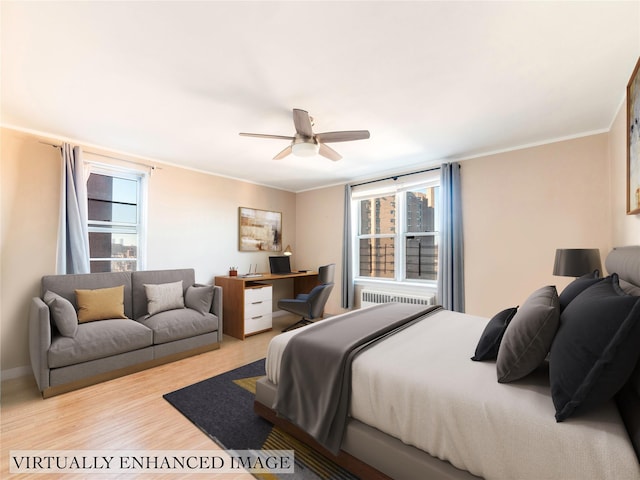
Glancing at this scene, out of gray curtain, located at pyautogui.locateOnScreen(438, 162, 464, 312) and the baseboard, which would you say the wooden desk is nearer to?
the baseboard

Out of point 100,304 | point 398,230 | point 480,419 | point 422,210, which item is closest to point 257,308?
point 100,304

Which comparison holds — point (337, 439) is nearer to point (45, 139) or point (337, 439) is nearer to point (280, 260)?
point (280, 260)

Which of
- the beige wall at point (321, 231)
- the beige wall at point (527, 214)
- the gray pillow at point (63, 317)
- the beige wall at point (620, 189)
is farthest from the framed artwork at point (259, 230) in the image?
the beige wall at point (620, 189)

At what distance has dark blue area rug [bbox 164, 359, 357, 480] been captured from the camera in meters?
1.62

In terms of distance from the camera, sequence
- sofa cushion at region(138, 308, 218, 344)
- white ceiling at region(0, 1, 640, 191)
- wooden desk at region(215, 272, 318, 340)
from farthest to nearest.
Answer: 1. wooden desk at region(215, 272, 318, 340)
2. sofa cushion at region(138, 308, 218, 344)
3. white ceiling at region(0, 1, 640, 191)

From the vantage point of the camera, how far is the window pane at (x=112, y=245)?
11.4ft

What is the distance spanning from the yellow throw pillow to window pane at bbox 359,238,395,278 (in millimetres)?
3560

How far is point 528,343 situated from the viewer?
125 cm

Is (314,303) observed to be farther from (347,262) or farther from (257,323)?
(347,262)

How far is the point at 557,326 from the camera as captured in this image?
4.13 feet

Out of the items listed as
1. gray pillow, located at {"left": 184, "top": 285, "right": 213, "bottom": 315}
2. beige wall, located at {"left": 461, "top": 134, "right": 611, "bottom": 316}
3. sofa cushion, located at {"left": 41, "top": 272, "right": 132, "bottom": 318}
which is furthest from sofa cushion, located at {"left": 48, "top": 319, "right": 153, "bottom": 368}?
beige wall, located at {"left": 461, "top": 134, "right": 611, "bottom": 316}

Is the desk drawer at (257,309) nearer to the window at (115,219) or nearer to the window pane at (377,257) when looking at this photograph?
the window at (115,219)

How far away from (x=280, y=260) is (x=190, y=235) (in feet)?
5.14

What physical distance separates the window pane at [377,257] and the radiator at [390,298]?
1.27 feet
